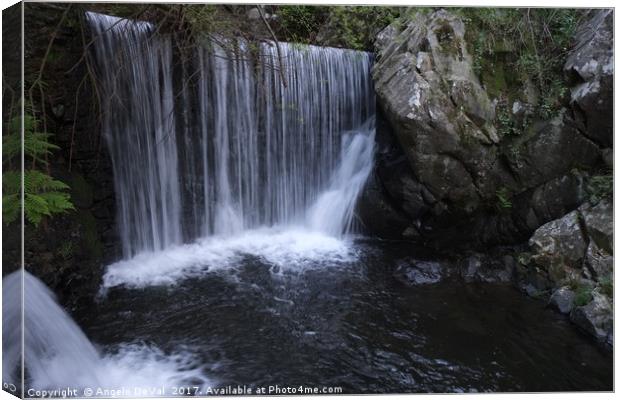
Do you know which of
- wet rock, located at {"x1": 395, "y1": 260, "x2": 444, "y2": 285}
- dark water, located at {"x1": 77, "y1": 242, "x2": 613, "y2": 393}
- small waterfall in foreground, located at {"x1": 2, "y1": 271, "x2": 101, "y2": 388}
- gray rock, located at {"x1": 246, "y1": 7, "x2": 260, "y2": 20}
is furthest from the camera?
wet rock, located at {"x1": 395, "y1": 260, "x2": 444, "y2": 285}

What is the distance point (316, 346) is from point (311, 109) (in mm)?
2780

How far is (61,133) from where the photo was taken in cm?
355

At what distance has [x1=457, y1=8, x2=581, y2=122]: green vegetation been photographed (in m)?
3.52

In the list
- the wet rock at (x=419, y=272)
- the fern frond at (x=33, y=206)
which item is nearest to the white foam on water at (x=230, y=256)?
the wet rock at (x=419, y=272)

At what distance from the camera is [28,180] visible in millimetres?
2566

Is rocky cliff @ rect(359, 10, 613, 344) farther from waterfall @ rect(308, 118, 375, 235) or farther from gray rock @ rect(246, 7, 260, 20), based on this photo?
gray rock @ rect(246, 7, 260, 20)

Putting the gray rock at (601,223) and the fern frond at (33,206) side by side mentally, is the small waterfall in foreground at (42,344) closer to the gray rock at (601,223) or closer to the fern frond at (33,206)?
the fern frond at (33,206)

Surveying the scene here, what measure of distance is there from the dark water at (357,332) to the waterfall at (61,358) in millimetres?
136

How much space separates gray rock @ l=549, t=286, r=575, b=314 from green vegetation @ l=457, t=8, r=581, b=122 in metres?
1.65

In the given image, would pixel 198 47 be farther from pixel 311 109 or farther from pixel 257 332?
pixel 257 332

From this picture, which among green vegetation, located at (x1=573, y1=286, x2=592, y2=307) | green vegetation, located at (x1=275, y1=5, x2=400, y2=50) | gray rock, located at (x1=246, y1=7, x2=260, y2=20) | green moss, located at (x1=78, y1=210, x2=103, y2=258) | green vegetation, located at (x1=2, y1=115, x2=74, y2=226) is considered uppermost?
green vegetation, located at (x1=275, y1=5, x2=400, y2=50)

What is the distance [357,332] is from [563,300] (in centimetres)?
179

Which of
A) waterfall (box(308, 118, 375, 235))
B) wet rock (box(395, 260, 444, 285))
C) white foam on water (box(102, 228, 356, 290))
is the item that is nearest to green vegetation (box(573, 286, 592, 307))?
wet rock (box(395, 260, 444, 285))

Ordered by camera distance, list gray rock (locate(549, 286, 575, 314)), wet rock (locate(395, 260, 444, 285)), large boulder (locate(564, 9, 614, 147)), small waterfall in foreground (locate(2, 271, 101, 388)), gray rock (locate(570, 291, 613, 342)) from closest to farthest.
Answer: small waterfall in foreground (locate(2, 271, 101, 388))
gray rock (locate(570, 291, 613, 342))
large boulder (locate(564, 9, 614, 147))
gray rock (locate(549, 286, 575, 314))
wet rock (locate(395, 260, 444, 285))
